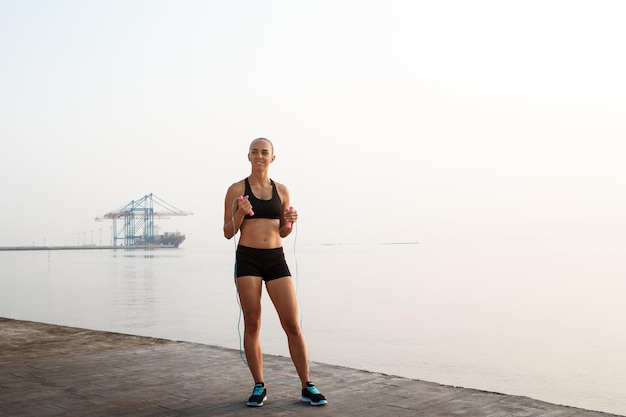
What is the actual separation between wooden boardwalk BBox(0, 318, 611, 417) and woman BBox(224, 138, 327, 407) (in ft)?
1.07

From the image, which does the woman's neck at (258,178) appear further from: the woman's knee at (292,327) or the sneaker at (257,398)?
the sneaker at (257,398)

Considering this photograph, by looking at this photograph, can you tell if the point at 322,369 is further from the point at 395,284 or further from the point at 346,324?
the point at 395,284

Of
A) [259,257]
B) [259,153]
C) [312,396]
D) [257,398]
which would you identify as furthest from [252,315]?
[259,153]

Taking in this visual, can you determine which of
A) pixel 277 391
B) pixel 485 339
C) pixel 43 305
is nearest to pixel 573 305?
pixel 485 339

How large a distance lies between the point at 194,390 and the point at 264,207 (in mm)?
1325

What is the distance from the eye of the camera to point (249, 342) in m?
4.24

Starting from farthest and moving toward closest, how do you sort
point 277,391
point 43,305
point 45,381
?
point 43,305 < point 45,381 < point 277,391

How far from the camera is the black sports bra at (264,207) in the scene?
4168 millimetres

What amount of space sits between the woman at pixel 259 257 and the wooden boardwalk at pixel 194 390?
12.9 inches

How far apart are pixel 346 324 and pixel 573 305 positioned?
27.8 ft

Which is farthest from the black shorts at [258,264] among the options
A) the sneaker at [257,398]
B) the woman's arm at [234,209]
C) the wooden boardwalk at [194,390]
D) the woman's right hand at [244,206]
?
the wooden boardwalk at [194,390]

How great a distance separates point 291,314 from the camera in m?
4.15

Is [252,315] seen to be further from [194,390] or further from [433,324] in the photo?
[433,324]

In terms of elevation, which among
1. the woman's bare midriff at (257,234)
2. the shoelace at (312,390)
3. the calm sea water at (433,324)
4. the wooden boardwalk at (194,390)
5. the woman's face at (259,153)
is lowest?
the calm sea water at (433,324)
